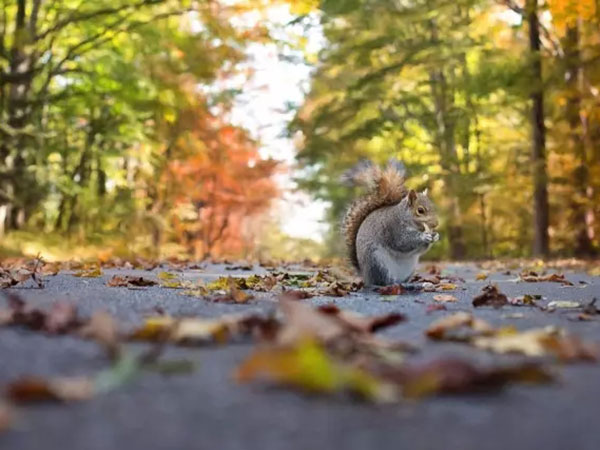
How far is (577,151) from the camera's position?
12062mm

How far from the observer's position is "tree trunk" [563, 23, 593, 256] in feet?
39.0

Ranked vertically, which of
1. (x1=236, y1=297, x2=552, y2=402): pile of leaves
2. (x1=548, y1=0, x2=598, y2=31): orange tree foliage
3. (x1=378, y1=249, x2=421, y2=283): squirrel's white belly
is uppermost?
(x1=548, y1=0, x2=598, y2=31): orange tree foliage

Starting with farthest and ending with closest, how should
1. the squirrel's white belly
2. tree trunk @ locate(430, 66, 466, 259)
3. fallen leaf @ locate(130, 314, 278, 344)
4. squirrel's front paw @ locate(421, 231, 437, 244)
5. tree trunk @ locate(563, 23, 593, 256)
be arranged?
tree trunk @ locate(430, 66, 466, 259)
tree trunk @ locate(563, 23, 593, 256)
the squirrel's white belly
squirrel's front paw @ locate(421, 231, 437, 244)
fallen leaf @ locate(130, 314, 278, 344)

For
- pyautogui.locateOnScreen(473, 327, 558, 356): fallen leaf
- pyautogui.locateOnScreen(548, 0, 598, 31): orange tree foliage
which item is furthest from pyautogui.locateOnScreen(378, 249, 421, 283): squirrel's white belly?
pyautogui.locateOnScreen(548, 0, 598, 31): orange tree foliage

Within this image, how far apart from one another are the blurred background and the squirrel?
5981 mm

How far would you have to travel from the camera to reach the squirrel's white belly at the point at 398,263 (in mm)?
4402

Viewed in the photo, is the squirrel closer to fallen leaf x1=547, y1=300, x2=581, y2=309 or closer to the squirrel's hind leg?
the squirrel's hind leg

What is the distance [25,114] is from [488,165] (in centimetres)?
1120

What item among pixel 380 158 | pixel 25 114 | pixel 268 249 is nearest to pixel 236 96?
pixel 380 158

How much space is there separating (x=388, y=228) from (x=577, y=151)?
8799mm

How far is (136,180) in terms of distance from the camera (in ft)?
66.6

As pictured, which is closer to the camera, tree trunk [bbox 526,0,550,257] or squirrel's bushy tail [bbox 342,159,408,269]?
squirrel's bushy tail [bbox 342,159,408,269]

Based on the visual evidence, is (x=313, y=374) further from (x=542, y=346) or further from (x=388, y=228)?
(x=388, y=228)

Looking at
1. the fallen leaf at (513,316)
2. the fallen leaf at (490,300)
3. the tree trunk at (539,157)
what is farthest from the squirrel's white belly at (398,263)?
the tree trunk at (539,157)
